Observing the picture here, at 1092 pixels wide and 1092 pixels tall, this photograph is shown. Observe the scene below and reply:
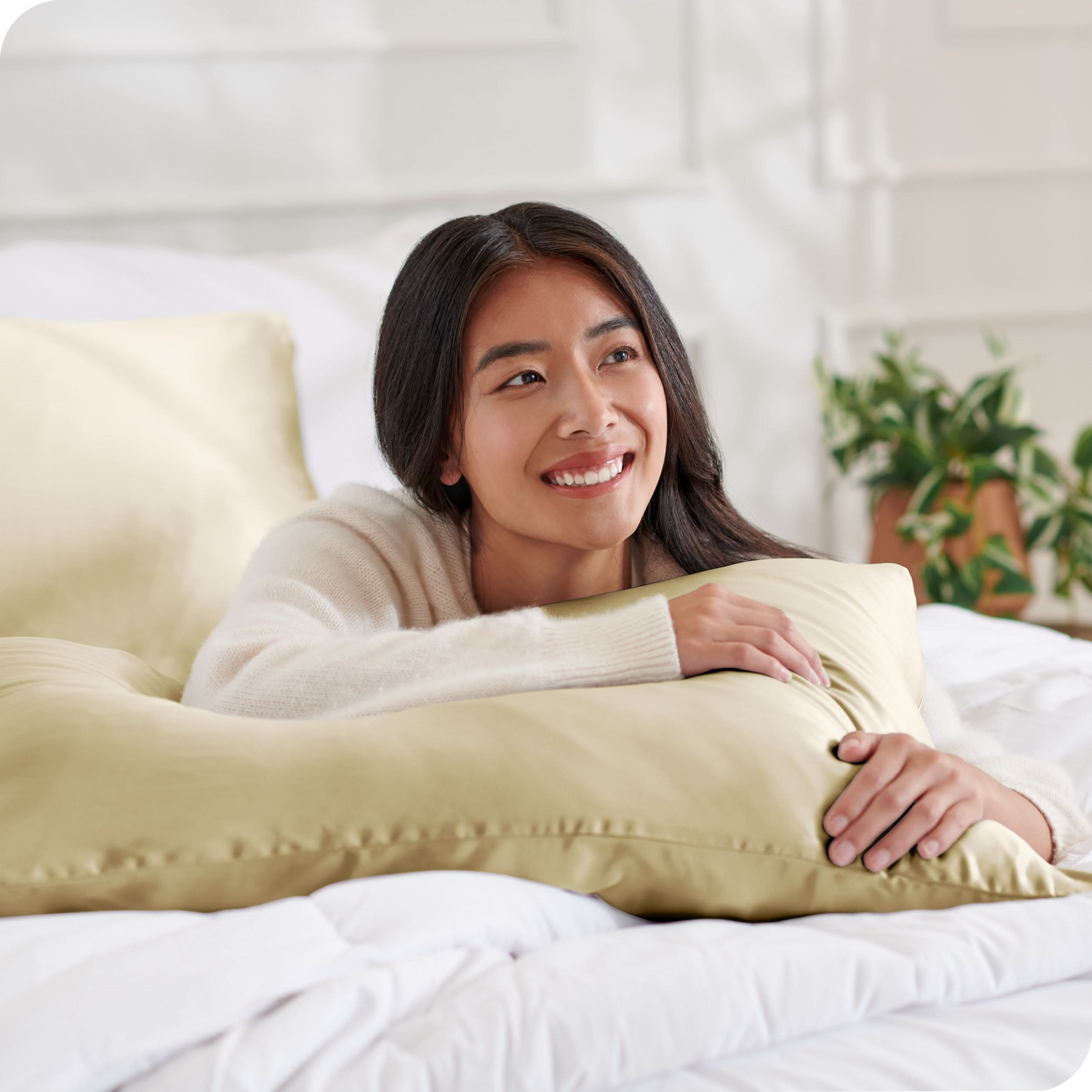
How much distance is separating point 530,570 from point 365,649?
0.29 metres

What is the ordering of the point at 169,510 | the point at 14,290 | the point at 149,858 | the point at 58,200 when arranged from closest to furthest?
→ the point at 149,858
the point at 169,510
the point at 14,290
the point at 58,200

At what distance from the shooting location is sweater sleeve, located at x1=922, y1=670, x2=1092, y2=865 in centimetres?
92

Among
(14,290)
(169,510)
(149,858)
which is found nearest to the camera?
(149,858)

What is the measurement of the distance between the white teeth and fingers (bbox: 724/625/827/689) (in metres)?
0.25

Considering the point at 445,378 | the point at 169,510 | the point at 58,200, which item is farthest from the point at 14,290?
the point at 445,378

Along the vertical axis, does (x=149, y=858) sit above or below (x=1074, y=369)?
below

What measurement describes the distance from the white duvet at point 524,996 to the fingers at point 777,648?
189 mm

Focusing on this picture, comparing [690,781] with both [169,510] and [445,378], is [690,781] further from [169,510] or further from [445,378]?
[169,510]

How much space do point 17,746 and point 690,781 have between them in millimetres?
411

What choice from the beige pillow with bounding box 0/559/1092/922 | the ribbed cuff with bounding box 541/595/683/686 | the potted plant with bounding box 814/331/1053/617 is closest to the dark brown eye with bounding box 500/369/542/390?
the ribbed cuff with bounding box 541/595/683/686

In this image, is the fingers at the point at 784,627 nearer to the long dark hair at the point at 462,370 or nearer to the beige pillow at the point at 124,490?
the long dark hair at the point at 462,370

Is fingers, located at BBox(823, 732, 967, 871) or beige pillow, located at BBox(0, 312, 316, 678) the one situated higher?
beige pillow, located at BBox(0, 312, 316, 678)

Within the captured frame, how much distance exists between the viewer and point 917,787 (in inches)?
29.9

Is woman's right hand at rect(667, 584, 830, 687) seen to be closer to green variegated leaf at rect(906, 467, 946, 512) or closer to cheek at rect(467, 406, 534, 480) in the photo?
cheek at rect(467, 406, 534, 480)
